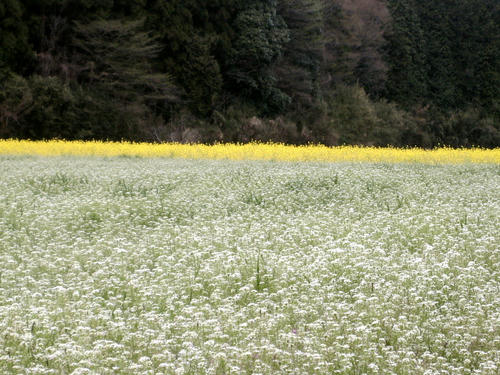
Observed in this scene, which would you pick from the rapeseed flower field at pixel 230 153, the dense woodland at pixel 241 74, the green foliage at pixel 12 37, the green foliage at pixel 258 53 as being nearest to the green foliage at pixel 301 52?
the dense woodland at pixel 241 74

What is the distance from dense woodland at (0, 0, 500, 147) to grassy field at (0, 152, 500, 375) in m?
19.4

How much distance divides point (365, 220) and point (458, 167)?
11.7 metres

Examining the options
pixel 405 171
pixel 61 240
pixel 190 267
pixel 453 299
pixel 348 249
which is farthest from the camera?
pixel 405 171

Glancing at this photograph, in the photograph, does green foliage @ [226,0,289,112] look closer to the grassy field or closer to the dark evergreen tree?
the dark evergreen tree

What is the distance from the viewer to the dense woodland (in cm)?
3088

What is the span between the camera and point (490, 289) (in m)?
6.39

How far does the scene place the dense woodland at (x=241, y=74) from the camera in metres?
30.9

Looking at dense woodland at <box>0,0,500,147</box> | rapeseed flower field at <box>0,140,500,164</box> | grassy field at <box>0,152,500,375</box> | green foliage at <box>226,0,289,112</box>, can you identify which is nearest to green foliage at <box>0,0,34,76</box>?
dense woodland at <box>0,0,500,147</box>

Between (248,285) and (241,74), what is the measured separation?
32.4m

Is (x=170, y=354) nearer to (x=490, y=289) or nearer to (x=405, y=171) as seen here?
(x=490, y=289)

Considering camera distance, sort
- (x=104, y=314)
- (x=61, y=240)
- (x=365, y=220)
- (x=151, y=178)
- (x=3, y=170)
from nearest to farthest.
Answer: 1. (x=104, y=314)
2. (x=61, y=240)
3. (x=365, y=220)
4. (x=151, y=178)
5. (x=3, y=170)

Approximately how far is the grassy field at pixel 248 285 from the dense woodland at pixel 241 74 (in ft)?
63.8

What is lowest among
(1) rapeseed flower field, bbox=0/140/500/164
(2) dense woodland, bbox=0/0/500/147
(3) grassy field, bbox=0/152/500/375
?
(3) grassy field, bbox=0/152/500/375

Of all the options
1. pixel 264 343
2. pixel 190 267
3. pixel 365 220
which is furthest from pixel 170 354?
pixel 365 220
